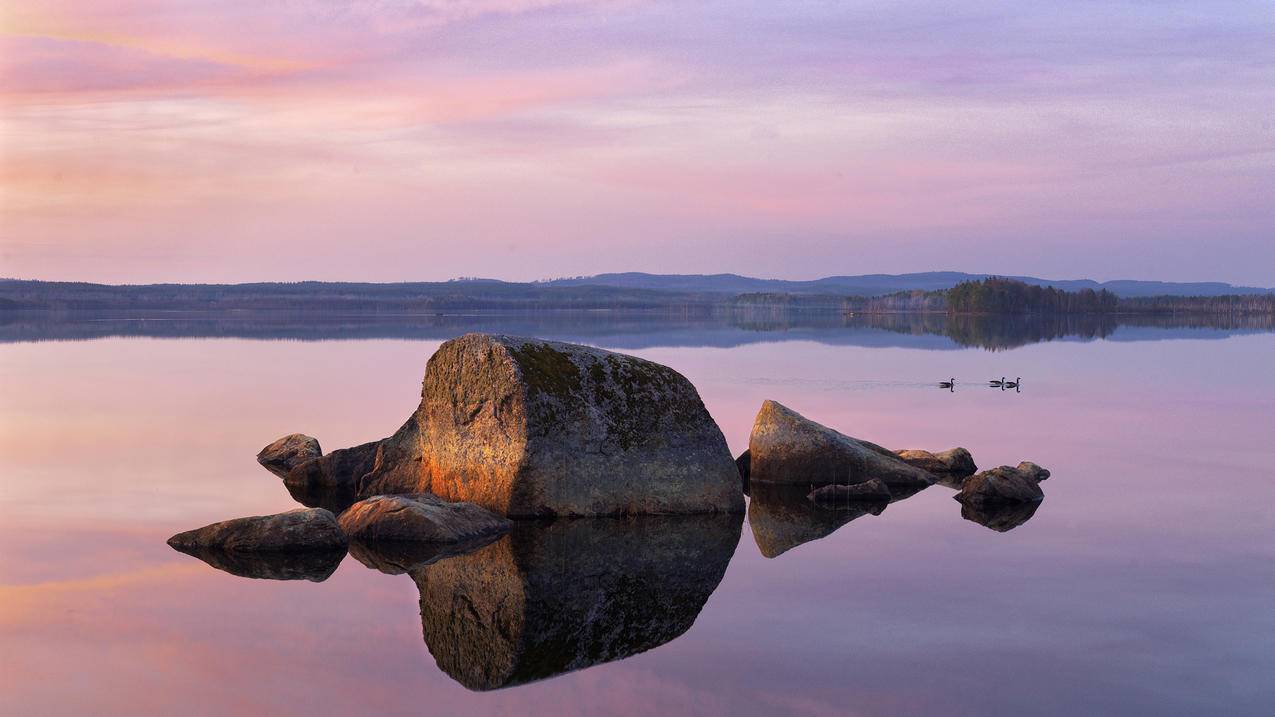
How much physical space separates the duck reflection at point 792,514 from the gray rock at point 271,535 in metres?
5.05

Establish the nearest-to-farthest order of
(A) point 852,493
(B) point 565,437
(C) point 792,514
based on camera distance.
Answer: (B) point 565,437
(C) point 792,514
(A) point 852,493

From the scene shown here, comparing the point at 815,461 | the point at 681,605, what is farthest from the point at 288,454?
the point at 681,605

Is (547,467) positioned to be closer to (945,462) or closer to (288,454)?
(288,454)

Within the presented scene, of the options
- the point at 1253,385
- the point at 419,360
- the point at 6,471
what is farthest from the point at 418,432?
the point at 419,360

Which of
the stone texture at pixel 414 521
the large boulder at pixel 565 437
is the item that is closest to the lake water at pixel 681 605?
the stone texture at pixel 414 521

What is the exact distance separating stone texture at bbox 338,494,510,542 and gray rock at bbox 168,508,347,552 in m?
0.46

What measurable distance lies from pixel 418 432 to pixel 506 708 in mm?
9627

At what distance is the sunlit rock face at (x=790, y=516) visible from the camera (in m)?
15.0

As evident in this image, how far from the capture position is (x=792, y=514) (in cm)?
1684

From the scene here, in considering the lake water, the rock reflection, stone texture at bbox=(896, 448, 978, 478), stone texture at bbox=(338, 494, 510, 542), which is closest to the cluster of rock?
stone texture at bbox=(338, 494, 510, 542)

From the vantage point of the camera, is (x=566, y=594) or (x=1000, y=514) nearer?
(x=566, y=594)

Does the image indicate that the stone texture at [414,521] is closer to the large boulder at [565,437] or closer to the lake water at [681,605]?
the lake water at [681,605]

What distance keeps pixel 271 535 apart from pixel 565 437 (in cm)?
411

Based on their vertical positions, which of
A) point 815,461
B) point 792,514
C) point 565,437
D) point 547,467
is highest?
point 565,437
